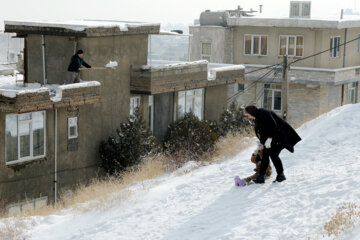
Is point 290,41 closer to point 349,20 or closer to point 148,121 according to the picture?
point 349,20

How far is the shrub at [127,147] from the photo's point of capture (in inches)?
1045

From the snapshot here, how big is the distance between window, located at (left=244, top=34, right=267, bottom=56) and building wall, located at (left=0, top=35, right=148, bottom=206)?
763 inches

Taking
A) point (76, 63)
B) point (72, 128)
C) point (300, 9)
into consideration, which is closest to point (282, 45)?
point (300, 9)

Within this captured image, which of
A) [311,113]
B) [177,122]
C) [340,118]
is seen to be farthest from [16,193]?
[311,113]

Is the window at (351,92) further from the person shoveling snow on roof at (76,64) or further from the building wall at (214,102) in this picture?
the person shoveling snow on roof at (76,64)

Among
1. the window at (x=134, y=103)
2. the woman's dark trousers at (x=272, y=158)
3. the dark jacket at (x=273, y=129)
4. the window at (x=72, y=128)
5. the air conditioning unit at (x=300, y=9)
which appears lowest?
the window at (x=72, y=128)

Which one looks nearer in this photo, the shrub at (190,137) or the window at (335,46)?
the shrub at (190,137)

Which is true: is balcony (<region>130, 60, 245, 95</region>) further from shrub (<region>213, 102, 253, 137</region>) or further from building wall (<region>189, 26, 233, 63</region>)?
building wall (<region>189, 26, 233, 63</region>)

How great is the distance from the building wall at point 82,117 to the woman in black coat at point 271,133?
12.5 meters

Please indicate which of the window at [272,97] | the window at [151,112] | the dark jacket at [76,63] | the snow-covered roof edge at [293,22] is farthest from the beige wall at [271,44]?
the dark jacket at [76,63]

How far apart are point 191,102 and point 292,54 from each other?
15356mm

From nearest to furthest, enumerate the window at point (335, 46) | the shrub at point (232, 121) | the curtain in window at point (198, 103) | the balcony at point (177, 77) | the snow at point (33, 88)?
the snow at point (33, 88) < the balcony at point (177, 77) < the shrub at point (232, 121) < the curtain in window at point (198, 103) < the window at point (335, 46)

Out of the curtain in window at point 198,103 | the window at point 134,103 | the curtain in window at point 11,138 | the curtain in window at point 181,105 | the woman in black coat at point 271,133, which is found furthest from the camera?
the curtain in window at point 198,103

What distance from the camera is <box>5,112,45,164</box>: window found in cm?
2306
